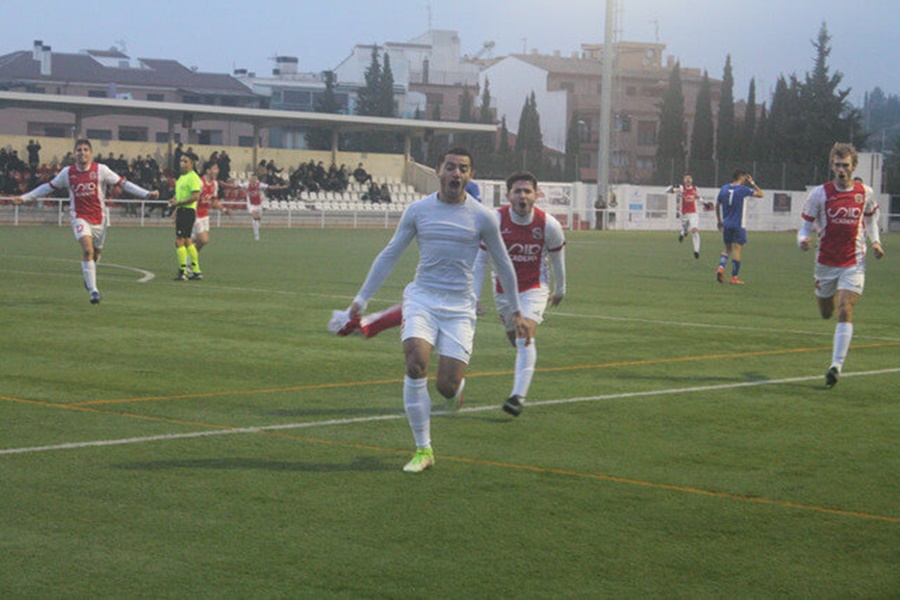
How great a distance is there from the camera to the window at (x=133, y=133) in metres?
90.6

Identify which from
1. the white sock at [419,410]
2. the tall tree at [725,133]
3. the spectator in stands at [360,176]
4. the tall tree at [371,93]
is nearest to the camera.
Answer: the white sock at [419,410]

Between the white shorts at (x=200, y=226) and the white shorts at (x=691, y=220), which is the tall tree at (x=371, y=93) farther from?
the white shorts at (x=200, y=226)

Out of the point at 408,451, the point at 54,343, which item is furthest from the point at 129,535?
the point at 54,343

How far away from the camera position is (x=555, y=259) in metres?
11.2

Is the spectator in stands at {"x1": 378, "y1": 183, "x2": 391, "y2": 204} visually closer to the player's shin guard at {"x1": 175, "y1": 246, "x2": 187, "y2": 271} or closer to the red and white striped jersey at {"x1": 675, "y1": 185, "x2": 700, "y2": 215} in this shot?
the red and white striped jersey at {"x1": 675, "y1": 185, "x2": 700, "y2": 215}

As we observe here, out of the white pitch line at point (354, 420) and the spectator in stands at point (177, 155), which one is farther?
the spectator in stands at point (177, 155)

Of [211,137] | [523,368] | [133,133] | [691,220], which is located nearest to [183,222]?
[523,368]

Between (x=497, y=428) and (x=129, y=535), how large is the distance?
12.3 ft

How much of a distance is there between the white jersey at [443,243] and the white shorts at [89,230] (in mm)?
12166

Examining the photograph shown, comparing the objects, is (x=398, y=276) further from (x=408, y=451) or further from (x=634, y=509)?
(x=634, y=509)

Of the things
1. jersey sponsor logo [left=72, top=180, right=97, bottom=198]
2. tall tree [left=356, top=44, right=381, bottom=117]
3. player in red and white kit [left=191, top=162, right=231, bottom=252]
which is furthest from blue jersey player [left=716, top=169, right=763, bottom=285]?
tall tree [left=356, top=44, right=381, bottom=117]

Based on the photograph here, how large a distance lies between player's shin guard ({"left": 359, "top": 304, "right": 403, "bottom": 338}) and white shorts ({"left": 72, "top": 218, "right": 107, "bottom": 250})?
39.2ft

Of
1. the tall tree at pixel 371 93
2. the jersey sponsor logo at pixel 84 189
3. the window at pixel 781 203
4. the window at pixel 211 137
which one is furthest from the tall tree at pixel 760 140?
the jersey sponsor logo at pixel 84 189

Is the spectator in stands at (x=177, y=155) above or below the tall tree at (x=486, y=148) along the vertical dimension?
below
